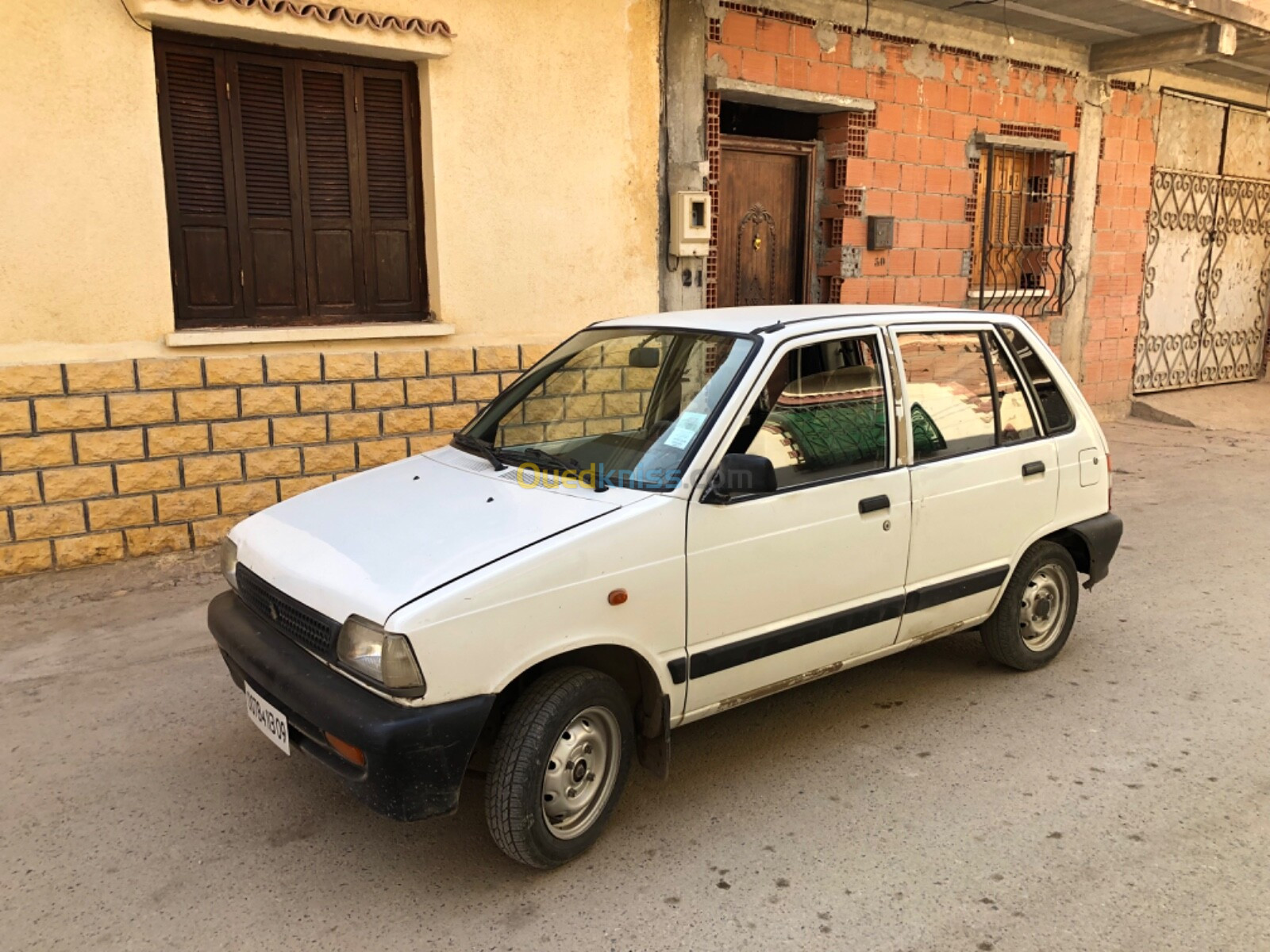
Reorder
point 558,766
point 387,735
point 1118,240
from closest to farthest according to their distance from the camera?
point 387,735 < point 558,766 < point 1118,240

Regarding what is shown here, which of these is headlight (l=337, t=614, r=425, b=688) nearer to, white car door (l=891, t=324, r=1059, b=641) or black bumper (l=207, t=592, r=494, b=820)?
black bumper (l=207, t=592, r=494, b=820)

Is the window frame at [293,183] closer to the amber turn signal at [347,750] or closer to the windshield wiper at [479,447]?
the windshield wiper at [479,447]

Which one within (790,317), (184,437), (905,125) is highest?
(905,125)

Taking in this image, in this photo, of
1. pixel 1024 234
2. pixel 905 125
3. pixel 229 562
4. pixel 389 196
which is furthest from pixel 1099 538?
pixel 1024 234

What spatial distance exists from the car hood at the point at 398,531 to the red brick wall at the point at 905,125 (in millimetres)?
5777

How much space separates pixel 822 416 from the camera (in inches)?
144

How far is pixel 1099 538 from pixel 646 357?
2453mm

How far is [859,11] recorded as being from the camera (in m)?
8.71

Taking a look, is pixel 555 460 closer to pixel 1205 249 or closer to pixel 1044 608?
pixel 1044 608

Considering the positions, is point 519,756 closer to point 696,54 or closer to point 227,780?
point 227,780

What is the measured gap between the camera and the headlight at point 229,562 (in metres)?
3.54

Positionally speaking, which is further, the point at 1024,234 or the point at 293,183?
the point at 1024,234

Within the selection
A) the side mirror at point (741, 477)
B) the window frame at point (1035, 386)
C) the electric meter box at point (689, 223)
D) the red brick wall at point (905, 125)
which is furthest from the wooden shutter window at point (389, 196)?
the side mirror at point (741, 477)

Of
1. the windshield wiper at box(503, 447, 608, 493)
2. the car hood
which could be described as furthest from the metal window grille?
the car hood
